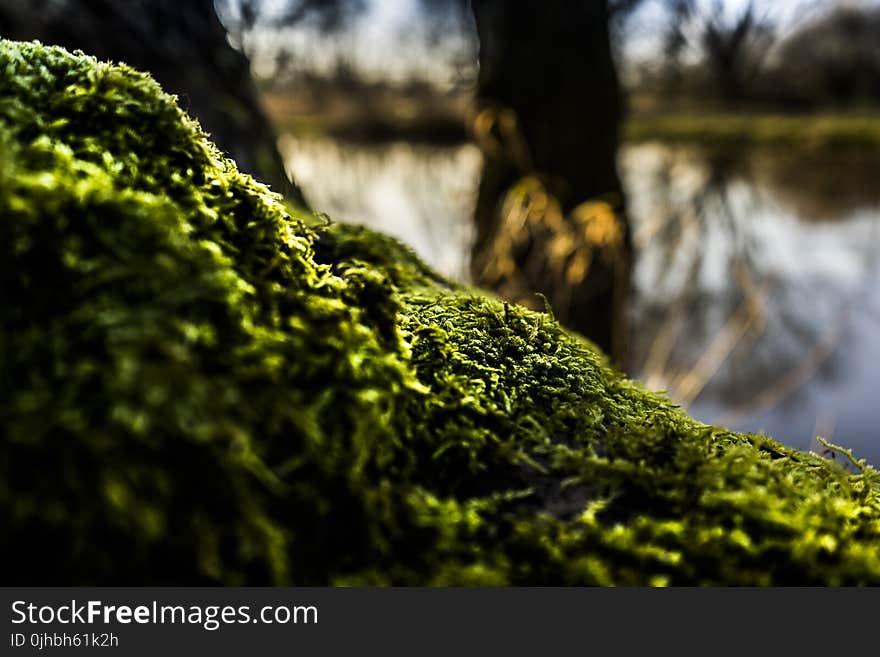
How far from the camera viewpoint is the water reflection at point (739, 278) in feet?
19.1

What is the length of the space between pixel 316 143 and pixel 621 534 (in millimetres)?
18464

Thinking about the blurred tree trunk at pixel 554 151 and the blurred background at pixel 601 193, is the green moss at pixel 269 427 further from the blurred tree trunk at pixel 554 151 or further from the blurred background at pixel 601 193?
the blurred tree trunk at pixel 554 151

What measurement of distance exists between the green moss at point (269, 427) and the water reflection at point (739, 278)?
11.0 feet

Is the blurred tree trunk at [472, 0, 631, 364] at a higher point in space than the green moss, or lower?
higher

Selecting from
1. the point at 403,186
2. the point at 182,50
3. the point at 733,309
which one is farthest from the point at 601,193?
the point at 403,186

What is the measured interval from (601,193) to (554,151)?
47 centimetres

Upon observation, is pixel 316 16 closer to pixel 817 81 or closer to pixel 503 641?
pixel 503 641

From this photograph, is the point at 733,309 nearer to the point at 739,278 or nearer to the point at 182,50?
the point at 739,278

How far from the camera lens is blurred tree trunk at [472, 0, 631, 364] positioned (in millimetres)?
4617

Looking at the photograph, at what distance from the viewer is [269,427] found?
737 mm

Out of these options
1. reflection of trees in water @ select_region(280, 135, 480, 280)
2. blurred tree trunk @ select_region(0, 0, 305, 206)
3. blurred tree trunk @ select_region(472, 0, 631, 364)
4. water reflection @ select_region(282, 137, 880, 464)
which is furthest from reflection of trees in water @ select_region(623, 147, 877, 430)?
blurred tree trunk @ select_region(0, 0, 305, 206)

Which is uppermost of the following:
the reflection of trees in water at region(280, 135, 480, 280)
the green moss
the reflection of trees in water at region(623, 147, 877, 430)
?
the reflection of trees in water at region(280, 135, 480, 280)

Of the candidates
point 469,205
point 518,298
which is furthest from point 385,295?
point 469,205

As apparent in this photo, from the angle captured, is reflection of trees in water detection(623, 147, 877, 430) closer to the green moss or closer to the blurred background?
the blurred background
